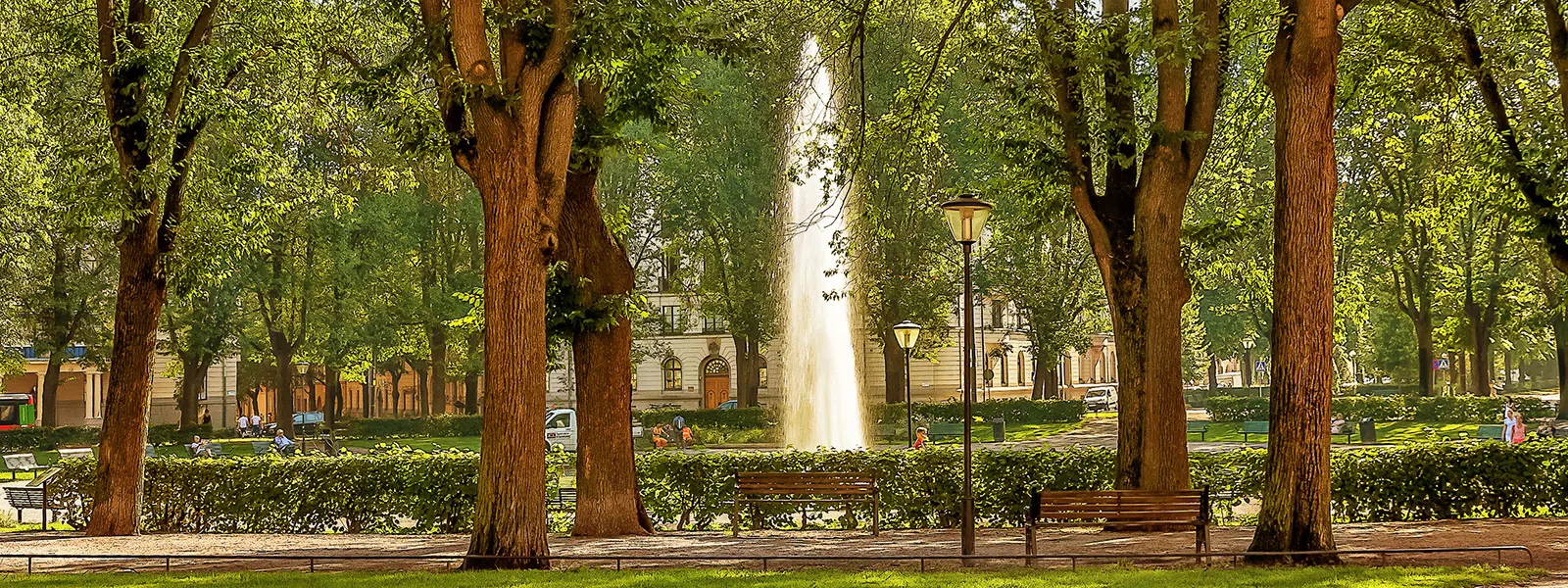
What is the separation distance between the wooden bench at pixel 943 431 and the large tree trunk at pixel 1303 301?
2885 cm

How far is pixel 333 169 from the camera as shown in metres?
47.4

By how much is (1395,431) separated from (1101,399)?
74.7 ft

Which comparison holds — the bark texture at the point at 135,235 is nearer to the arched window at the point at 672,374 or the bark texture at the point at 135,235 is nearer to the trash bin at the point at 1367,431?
the trash bin at the point at 1367,431

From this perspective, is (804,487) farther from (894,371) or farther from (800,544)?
(894,371)

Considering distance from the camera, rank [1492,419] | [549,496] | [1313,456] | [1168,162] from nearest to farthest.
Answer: [1313,456]
[1168,162]
[549,496]
[1492,419]

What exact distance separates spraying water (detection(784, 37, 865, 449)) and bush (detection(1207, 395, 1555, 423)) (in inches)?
688

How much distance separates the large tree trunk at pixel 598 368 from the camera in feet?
55.6

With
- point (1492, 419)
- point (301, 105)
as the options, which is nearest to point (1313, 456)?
point (301, 105)

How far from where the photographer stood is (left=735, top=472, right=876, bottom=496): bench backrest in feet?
57.3

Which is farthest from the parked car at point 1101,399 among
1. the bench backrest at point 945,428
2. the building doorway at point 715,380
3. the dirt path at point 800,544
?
the dirt path at point 800,544

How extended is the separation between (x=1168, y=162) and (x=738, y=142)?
1145 inches

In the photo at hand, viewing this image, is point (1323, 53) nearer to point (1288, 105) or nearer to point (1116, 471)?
point (1288, 105)

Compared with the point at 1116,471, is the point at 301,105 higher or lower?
higher

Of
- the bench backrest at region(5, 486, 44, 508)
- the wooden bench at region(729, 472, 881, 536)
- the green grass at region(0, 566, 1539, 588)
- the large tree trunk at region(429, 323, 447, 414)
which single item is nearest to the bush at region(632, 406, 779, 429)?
the large tree trunk at region(429, 323, 447, 414)
